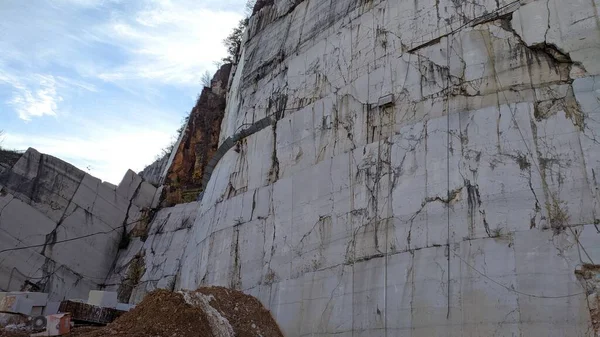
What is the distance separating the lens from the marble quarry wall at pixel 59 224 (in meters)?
14.5

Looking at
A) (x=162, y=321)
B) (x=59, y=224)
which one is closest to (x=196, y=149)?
(x=59, y=224)

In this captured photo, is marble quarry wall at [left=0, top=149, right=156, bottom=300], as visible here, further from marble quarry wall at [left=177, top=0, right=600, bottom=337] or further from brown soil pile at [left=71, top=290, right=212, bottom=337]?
brown soil pile at [left=71, top=290, right=212, bottom=337]

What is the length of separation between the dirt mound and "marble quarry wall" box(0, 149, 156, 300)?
24.4 ft

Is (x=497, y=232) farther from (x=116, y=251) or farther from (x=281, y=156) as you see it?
(x=116, y=251)

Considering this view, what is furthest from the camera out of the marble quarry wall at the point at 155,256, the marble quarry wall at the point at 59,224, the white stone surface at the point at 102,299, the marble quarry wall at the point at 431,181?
the marble quarry wall at the point at 59,224

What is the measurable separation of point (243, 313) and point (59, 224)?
9456 mm

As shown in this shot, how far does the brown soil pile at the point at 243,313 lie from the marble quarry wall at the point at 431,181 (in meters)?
0.18

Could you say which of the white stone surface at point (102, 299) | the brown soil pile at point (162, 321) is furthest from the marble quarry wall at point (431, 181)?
the white stone surface at point (102, 299)

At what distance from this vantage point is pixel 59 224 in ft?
50.5

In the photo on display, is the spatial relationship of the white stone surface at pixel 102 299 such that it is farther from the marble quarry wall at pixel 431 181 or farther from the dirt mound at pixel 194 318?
the dirt mound at pixel 194 318

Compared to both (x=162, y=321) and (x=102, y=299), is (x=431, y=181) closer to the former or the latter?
(x=162, y=321)

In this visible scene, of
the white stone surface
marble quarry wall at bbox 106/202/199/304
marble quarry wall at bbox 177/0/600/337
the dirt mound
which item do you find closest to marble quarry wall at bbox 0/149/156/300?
marble quarry wall at bbox 106/202/199/304

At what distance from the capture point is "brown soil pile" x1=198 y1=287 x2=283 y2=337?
7.69 m

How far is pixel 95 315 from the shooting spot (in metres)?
10.5
